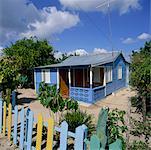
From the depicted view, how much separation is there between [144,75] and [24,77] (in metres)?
18.4

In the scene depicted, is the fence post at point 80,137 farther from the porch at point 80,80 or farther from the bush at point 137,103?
the porch at point 80,80

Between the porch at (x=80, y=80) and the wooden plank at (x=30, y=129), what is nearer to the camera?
the wooden plank at (x=30, y=129)

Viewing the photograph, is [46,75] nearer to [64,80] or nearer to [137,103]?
[64,80]

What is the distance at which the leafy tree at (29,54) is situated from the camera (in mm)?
26719

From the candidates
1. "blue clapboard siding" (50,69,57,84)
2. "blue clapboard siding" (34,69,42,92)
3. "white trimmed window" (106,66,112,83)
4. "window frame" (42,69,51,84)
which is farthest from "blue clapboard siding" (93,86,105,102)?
"blue clapboard siding" (34,69,42,92)

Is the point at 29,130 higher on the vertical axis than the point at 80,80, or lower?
lower

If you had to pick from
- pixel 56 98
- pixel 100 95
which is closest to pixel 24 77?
pixel 100 95

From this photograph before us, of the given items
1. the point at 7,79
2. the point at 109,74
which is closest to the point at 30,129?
the point at 7,79

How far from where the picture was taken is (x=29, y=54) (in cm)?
2734

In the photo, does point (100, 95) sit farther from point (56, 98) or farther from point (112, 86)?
point (56, 98)

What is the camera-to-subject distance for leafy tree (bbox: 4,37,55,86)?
1052 inches

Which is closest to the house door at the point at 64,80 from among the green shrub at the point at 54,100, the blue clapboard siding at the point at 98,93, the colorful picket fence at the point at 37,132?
the blue clapboard siding at the point at 98,93

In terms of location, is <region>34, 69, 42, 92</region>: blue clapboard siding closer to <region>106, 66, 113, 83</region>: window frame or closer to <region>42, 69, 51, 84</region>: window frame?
<region>42, 69, 51, 84</region>: window frame

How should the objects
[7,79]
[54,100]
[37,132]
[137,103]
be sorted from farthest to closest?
[7,79] < [137,103] < [54,100] < [37,132]
